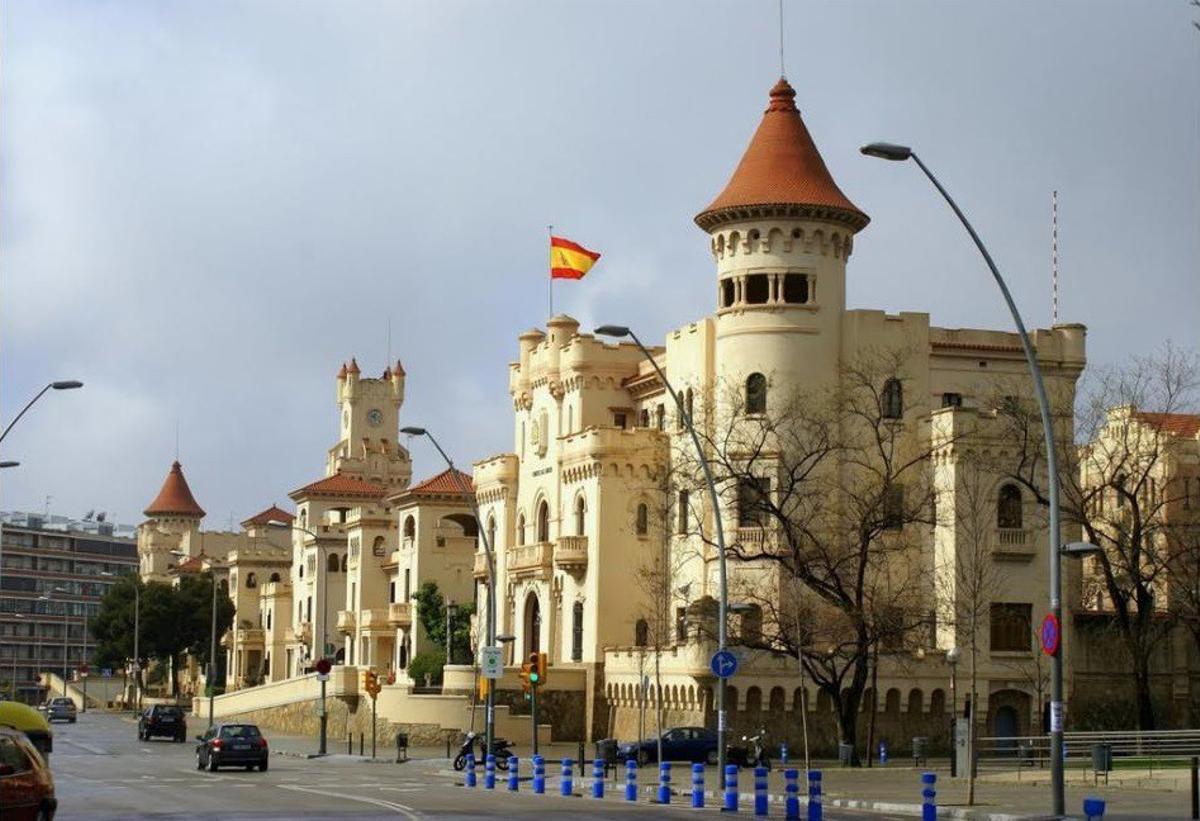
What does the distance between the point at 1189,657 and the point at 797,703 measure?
51.0 feet

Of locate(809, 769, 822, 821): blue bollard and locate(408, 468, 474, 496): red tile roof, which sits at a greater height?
locate(408, 468, 474, 496): red tile roof

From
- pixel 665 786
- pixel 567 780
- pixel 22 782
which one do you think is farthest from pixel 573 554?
pixel 22 782

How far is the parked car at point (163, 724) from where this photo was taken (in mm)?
82125

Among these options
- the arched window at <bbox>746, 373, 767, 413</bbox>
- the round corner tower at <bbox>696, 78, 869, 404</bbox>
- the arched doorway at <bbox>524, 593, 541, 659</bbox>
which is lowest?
the arched doorway at <bbox>524, 593, 541, 659</bbox>

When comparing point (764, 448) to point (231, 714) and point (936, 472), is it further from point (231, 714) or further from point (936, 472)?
point (231, 714)

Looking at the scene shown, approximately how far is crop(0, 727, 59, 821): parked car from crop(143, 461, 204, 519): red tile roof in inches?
5768

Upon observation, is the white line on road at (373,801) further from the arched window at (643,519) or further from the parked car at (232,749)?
the arched window at (643,519)

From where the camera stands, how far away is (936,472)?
69.5 meters

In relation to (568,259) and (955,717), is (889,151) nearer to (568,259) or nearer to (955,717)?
(955,717)

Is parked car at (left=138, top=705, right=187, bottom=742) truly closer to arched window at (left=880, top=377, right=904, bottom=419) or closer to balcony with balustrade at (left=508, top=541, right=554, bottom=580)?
balcony with balustrade at (left=508, top=541, right=554, bottom=580)

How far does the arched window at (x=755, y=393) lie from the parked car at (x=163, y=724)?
28.3 m

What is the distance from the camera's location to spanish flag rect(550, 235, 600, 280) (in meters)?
76.4

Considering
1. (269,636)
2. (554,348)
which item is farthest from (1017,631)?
(269,636)

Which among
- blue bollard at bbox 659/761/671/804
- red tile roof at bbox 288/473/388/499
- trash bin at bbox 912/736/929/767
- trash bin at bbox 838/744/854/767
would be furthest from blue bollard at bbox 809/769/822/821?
red tile roof at bbox 288/473/388/499
